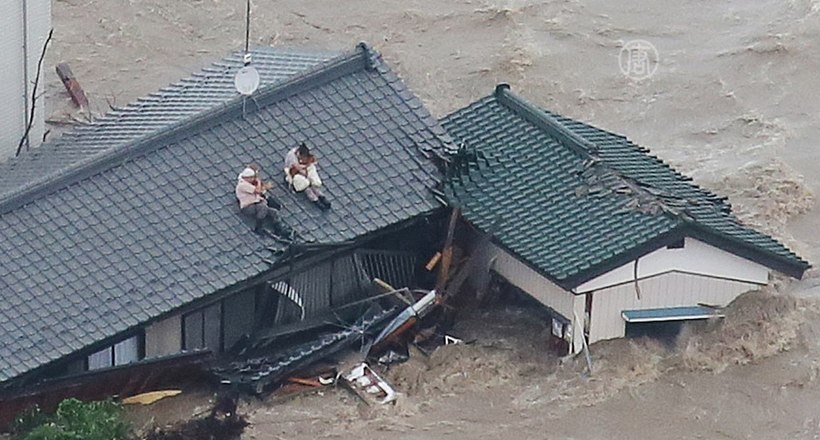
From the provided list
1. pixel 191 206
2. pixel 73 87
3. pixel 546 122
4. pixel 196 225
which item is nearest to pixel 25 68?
pixel 73 87

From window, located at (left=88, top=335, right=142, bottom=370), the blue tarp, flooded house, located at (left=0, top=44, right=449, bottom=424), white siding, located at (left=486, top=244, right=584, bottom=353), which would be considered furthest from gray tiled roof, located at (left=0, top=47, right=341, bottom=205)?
the blue tarp

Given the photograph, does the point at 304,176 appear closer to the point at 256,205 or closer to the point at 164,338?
the point at 256,205

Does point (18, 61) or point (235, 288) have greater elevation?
point (18, 61)

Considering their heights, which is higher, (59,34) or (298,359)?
(59,34)

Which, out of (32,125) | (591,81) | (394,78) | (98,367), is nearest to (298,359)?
(98,367)

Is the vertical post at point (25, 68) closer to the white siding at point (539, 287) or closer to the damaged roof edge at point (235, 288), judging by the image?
the damaged roof edge at point (235, 288)

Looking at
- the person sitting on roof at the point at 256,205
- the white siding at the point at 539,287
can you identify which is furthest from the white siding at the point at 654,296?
the person sitting on roof at the point at 256,205

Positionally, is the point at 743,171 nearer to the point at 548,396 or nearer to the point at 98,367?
the point at 548,396
